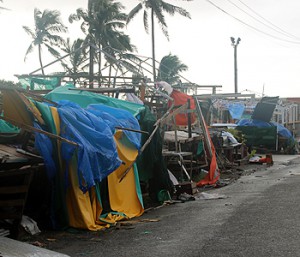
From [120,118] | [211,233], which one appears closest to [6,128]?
[120,118]

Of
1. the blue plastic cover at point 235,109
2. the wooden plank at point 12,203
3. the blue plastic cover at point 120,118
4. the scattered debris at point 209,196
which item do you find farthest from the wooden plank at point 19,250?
the blue plastic cover at point 235,109

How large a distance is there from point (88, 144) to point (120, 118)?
2.33 metres

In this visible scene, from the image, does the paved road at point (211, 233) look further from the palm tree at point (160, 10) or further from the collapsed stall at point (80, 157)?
the palm tree at point (160, 10)

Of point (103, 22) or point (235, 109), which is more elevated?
point (103, 22)

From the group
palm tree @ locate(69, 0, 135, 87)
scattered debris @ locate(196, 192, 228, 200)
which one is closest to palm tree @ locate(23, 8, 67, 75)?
palm tree @ locate(69, 0, 135, 87)

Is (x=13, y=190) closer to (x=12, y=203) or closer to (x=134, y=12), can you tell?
(x=12, y=203)

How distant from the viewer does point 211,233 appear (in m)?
7.40

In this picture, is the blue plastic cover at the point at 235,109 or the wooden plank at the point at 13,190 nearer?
the wooden plank at the point at 13,190

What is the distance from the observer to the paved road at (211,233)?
21.0 ft

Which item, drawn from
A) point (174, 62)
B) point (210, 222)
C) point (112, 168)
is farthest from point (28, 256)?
point (174, 62)

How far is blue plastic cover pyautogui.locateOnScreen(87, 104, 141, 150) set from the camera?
9523mm

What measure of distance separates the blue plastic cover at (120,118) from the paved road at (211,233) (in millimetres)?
1698

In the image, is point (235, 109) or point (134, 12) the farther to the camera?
point (134, 12)

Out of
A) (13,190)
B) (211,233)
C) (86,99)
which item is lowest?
(211,233)
